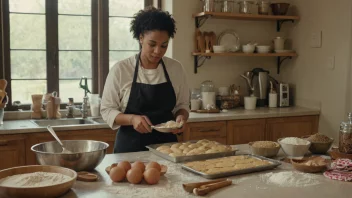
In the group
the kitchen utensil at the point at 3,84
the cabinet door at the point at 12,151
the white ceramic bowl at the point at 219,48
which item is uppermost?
the white ceramic bowl at the point at 219,48

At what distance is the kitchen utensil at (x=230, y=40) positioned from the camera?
170 inches

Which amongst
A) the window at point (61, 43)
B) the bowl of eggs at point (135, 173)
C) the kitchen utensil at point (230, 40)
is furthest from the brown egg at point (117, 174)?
the kitchen utensil at point (230, 40)

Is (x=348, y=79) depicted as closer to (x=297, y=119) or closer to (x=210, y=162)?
(x=297, y=119)

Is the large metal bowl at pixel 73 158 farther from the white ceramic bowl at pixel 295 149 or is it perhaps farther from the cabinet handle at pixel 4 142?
the cabinet handle at pixel 4 142

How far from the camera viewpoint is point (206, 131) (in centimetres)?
371

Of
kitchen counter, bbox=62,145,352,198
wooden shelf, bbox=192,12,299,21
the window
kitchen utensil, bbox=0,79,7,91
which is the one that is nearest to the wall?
wooden shelf, bbox=192,12,299,21

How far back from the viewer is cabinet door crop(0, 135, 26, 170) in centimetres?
307

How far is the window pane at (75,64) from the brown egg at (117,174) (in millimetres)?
2391

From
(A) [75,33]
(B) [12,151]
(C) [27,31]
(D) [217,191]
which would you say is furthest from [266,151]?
(C) [27,31]

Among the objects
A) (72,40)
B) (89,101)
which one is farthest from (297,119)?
(72,40)

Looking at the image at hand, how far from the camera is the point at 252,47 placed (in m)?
4.30

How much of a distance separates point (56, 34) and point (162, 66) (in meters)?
1.65

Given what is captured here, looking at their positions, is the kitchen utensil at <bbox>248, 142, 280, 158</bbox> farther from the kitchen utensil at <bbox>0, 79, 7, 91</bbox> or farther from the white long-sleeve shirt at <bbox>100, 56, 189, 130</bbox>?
the kitchen utensil at <bbox>0, 79, 7, 91</bbox>

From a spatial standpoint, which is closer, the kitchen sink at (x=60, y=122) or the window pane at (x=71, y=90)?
the kitchen sink at (x=60, y=122)
